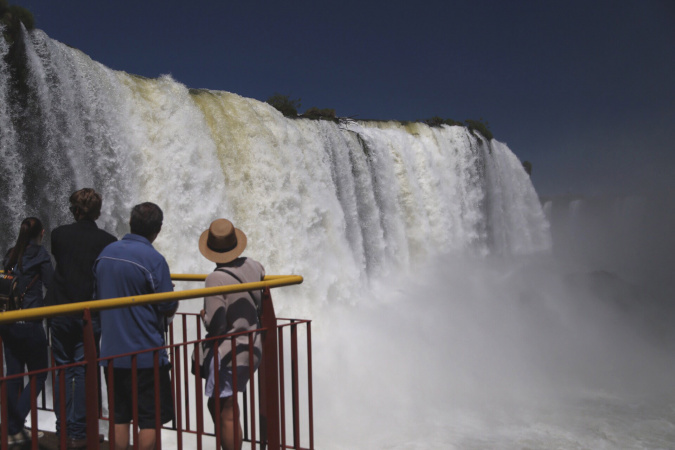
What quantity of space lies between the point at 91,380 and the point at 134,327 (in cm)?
44

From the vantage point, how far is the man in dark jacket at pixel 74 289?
10.6ft

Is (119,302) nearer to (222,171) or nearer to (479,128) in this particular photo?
(222,171)

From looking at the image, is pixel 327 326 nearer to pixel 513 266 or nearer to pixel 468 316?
pixel 468 316

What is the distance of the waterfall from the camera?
23.8 ft

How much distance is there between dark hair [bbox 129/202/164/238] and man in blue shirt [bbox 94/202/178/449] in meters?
0.09

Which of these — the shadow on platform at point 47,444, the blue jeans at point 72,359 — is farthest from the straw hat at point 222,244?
the shadow on platform at point 47,444

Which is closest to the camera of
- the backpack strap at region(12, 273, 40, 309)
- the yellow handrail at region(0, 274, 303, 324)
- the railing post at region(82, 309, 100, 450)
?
the yellow handrail at region(0, 274, 303, 324)

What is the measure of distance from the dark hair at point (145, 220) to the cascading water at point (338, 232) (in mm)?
4661

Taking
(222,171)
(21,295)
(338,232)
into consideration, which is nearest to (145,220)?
(21,295)

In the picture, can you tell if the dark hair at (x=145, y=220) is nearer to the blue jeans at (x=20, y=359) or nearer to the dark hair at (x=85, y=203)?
the dark hair at (x=85, y=203)

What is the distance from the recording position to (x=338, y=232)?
40.8 ft

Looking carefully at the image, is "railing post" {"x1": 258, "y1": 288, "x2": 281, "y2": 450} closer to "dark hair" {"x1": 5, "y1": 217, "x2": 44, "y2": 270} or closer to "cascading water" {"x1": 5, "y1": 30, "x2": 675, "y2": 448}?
"dark hair" {"x1": 5, "y1": 217, "x2": 44, "y2": 270}

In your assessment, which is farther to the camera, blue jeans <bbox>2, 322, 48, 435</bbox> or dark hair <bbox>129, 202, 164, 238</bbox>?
blue jeans <bbox>2, 322, 48, 435</bbox>

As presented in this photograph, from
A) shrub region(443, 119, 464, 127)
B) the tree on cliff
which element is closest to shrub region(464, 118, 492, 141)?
shrub region(443, 119, 464, 127)
